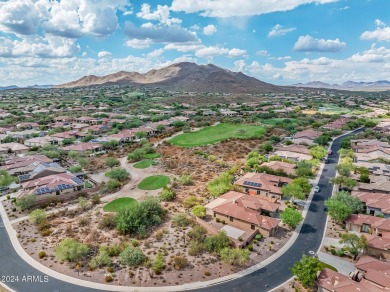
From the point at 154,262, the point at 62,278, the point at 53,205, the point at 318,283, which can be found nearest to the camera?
the point at 318,283

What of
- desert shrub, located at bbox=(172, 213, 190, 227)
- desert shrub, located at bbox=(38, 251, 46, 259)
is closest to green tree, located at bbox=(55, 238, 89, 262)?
desert shrub, located at bbox=(38, 251, 46, 259)

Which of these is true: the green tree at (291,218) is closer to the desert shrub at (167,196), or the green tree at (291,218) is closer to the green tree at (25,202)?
the desert shrub at (167,196)

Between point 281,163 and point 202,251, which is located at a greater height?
point 281,163

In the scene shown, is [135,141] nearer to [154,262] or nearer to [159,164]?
[159,164]

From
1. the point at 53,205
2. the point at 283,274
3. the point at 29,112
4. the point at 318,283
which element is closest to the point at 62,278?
the point at 53,205

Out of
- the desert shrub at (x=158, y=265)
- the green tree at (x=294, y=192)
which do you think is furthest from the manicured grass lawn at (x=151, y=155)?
the desert shrub at (x=158, y=265)

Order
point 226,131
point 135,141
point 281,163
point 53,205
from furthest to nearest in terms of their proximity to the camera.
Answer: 1. point 226,131
2. point 135,141
3. point 281,163
4. point 53,205

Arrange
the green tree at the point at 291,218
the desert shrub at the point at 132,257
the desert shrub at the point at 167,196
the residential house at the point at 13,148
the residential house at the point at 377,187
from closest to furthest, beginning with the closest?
the desert shrub at the point at 132,257
the green tree at the point at 291,218
the desert shrub at the point at 167,196
the residential house at the point at 377,187
the residential house at the point at 13,148

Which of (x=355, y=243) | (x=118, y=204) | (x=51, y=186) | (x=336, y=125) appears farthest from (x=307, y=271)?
(x=336, y=125)
